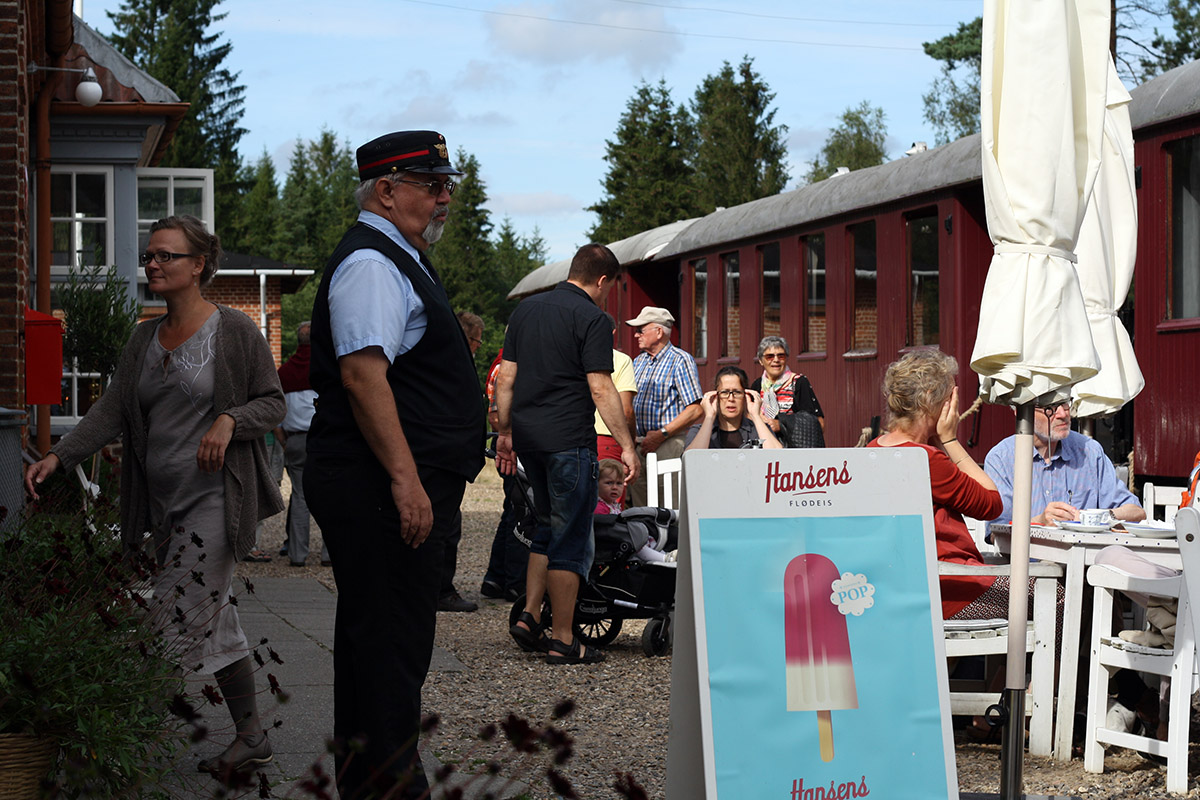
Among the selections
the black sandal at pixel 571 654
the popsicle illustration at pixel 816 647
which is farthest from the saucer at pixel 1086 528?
the black sandal at pixel 571 654

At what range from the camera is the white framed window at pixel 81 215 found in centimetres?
1273

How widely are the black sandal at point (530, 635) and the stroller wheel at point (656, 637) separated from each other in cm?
57

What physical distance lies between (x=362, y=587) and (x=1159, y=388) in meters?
7.32

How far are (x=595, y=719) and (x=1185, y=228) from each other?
18.4 feet

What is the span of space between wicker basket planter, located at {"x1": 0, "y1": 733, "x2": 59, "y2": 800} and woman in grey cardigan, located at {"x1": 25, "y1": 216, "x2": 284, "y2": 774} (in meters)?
1.01

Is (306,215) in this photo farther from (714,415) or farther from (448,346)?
(448,346)

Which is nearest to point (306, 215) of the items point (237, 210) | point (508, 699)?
point (237, 210)

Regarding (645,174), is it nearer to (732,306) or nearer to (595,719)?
(732,306)

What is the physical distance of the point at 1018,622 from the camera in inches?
168

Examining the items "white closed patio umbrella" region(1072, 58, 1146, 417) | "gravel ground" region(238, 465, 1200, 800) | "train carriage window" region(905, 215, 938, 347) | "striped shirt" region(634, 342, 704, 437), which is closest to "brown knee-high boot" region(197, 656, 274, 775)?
"gravel ground" region(238, 465, 1200, 800)

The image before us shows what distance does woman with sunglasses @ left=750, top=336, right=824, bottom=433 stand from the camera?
34.6 ft

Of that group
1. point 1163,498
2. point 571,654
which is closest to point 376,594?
point 571,654

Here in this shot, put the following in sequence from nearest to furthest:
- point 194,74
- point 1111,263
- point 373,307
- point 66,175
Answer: point 373,307 < point 1111,263 < point 66,175 < point 194,74

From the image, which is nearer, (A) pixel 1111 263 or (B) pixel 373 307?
(B) pixel 373 307
